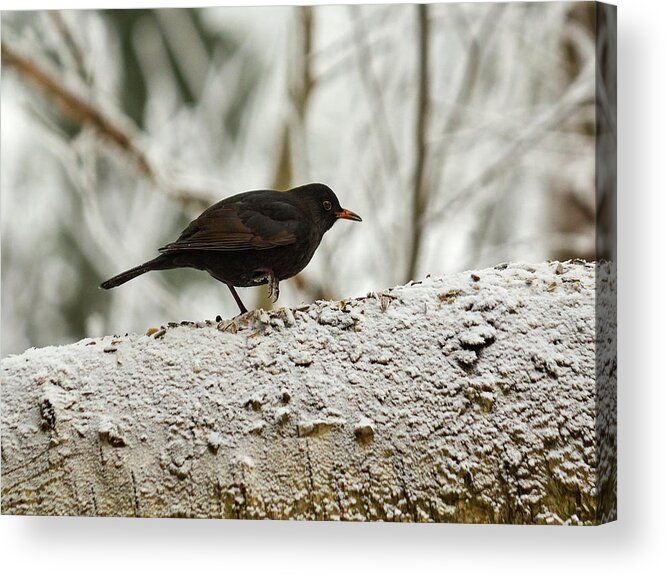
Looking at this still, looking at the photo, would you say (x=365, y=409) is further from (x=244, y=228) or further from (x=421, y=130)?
(x=421, y=130)

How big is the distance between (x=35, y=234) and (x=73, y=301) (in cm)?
25

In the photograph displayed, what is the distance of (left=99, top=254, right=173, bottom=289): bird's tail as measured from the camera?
314cm

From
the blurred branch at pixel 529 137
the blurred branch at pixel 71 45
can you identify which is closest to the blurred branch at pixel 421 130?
the blurred branch at pixel 529 137

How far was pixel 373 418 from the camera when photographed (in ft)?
8.94

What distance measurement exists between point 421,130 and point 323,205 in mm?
358

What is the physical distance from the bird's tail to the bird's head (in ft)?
1.42

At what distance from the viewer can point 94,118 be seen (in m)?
3.28

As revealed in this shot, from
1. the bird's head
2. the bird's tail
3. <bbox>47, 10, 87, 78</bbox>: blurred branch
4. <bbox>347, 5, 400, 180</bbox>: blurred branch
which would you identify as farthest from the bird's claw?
<bbox>47, 10, 87, 78</bbox>: blurred branch

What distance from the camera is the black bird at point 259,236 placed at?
3029 millimetres

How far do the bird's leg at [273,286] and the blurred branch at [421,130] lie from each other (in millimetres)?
391

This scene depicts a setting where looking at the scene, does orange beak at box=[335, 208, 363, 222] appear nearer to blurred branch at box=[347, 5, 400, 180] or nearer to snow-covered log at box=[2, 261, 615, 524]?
blurred branch at box=[347, 5, 400, 180]

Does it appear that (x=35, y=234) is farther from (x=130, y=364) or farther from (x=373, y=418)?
(x=373, y=418)

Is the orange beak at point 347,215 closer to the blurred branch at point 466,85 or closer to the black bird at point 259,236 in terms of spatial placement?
the black bird at point 259,236

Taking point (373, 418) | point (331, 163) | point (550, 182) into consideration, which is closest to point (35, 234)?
point (331, 163)
